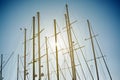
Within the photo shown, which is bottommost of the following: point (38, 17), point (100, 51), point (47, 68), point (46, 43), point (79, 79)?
point (79, 79)

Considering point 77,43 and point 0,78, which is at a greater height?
point 77,43

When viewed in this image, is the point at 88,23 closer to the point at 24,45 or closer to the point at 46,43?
the point at 46,43

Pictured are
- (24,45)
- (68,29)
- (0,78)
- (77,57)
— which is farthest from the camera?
(0,78)

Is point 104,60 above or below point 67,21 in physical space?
below

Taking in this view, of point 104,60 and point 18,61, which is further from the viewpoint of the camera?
point 18,61

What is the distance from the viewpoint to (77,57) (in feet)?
94.2

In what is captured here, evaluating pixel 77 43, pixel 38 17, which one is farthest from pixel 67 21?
pixel 77 43

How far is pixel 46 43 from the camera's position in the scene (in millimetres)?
32375

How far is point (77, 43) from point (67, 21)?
6.73 metres

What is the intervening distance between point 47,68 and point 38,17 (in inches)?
506

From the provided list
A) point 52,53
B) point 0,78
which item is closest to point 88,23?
point 52,53

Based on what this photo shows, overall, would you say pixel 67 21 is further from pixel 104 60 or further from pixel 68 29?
pixel 104 60

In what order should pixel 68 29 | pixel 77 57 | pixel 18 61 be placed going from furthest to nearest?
1. pixel 18 61
2. pixel 77 57
3. pixel 68 29

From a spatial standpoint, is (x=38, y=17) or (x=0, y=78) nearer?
(x=38, y=17)
